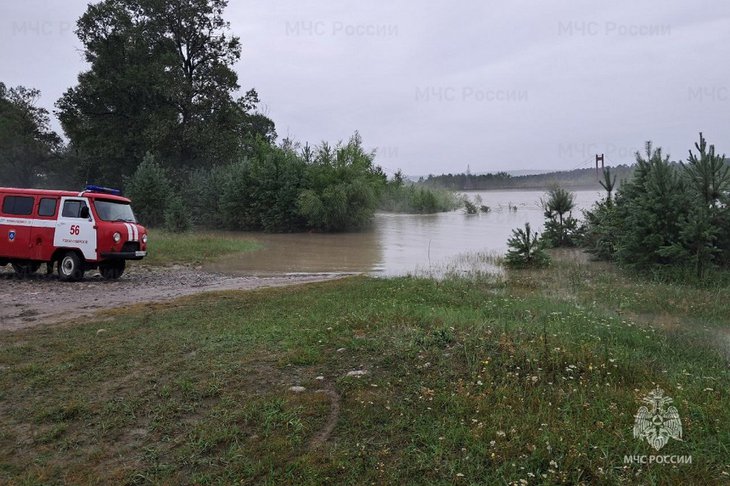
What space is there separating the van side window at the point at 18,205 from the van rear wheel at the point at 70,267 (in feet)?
5.32

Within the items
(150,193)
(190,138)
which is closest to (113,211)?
(150,193)

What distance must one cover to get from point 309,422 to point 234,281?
12062 mm

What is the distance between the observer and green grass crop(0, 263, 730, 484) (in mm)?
3828

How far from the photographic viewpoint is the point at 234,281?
16000 millimetres

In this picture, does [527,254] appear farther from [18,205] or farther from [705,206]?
[18,205]

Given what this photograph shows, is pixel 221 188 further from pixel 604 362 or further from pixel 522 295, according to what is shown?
pixel 604 362

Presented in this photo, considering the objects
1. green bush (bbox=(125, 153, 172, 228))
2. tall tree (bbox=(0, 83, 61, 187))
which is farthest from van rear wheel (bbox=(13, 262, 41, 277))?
tall tree (bbox=(0, 83, 61, 187))

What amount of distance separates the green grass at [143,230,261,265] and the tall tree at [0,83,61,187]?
117 ft

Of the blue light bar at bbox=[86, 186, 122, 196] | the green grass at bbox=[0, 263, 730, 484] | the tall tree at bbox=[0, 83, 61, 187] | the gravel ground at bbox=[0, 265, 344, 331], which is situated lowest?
the gravel ground at bbox=[0, 265, 344, 331]

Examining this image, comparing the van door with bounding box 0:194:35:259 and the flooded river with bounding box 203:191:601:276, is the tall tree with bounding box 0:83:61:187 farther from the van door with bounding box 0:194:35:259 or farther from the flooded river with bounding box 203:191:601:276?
the van door with bounding box 0:194:35:259

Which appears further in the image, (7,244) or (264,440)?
(7,244)

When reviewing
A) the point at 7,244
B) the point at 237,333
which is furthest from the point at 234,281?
the point at 237,333

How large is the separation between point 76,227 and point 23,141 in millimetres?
Answer: 45969

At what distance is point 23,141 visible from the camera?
5109 centimetres
